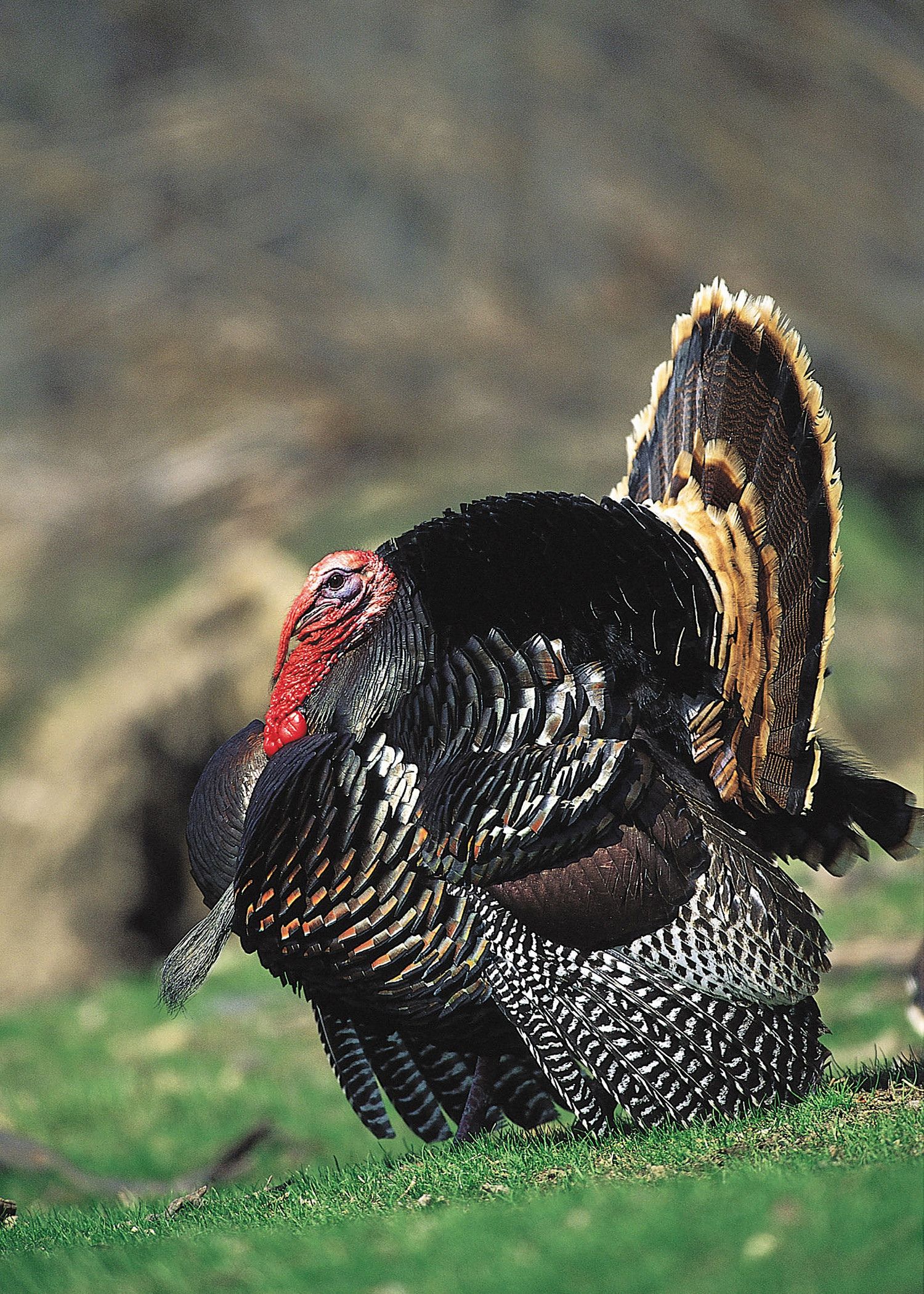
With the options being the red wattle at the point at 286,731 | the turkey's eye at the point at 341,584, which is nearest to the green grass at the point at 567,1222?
the red wattle at the point at 286,731

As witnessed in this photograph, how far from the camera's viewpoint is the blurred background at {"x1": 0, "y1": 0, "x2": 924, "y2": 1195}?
14031 mm

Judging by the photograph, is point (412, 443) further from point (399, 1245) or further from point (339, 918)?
point (399, 1245)

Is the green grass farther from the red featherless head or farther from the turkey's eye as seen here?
the turkey's eye

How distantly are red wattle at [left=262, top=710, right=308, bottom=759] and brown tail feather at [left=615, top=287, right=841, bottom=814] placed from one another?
4.65 ft

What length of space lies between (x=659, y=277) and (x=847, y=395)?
9.11ft

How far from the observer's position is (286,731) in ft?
14.7

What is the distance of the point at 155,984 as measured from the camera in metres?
10.8

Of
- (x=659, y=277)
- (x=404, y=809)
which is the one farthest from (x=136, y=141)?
(x=404, y=809)

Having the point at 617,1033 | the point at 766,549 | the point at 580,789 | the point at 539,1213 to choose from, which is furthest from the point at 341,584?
the point at 539,1213

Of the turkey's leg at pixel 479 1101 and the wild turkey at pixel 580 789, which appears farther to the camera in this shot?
the turkey's leg at pixel 479 1101

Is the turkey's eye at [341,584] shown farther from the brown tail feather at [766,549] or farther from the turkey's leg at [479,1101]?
the turkey's leg at [479,1101]

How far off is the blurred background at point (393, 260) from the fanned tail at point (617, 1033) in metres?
8.73

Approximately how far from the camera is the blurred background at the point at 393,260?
46.0ft

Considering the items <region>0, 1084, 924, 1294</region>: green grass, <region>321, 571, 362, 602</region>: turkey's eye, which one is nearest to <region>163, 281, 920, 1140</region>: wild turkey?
<region>321, 571, 362, 602</region>: turkey's eye
